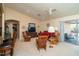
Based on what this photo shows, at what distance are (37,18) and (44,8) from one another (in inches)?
11.6

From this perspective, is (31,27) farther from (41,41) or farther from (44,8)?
(44,8)

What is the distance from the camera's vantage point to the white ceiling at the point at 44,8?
3427mm

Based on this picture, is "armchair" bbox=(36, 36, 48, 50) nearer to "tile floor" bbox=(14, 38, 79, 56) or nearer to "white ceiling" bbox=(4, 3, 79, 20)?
"tile floor" bbox=(14, 38, 79, 56)

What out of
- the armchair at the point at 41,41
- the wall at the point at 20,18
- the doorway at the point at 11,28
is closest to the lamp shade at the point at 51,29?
the armchair at the point at 41,41

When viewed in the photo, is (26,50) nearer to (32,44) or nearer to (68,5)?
(32,44)

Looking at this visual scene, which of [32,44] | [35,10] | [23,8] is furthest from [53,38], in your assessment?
[23,8]

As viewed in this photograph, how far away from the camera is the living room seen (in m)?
3.42

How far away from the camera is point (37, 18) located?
3510mm

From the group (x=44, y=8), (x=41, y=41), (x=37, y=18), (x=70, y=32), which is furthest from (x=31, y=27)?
(x=70, y=32)

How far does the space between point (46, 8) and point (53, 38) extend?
74 centimetres

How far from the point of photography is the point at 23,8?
3.49 meters

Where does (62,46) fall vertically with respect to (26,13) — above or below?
below

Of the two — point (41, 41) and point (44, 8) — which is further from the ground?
point (44, 8)

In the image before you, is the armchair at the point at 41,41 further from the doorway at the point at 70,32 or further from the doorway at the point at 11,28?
the doorway at the point at 11,28
